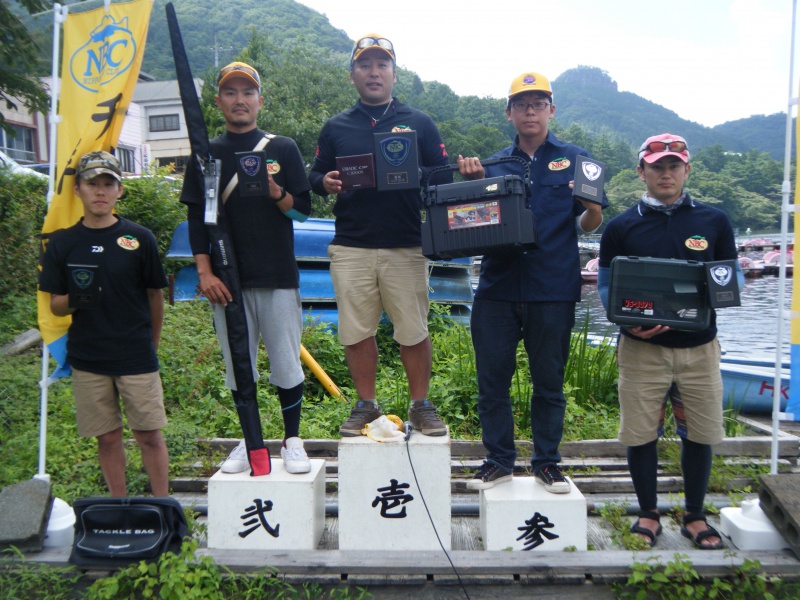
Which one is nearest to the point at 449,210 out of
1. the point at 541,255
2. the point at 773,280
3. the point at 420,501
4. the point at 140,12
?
the point at 541,255

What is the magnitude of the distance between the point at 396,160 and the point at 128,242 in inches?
61.1

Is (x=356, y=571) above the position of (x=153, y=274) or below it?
below

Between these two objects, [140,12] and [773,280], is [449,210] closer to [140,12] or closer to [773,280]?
[140,12]

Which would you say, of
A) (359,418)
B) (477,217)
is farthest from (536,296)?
(359,418)

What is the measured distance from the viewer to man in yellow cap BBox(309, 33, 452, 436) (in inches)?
144

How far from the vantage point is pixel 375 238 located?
3.65 m

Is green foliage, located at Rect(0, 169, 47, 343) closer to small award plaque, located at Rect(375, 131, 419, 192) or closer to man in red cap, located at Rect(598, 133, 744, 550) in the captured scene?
small award plaque, located at Rect(375, 131, 419, 192)

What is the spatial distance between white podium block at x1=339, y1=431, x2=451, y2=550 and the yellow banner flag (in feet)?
7.59

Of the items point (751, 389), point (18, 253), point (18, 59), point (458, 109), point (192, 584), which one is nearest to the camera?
point (192, 584)

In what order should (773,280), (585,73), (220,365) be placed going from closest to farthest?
1. (220,365)
2. (773,280)
3. (585,73)

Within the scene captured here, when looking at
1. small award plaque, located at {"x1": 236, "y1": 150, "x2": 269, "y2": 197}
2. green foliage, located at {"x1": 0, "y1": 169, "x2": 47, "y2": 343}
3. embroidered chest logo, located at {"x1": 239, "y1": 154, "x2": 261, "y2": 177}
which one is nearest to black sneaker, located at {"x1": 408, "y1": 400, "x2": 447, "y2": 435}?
small award plaque, located at {"x1": 236, "y1": 150, "x2": 269, "y2": 197}

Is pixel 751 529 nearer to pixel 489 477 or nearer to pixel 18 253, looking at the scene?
pixel 489 477

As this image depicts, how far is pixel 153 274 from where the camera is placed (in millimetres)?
3623

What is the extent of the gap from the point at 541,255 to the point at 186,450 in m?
3.11
